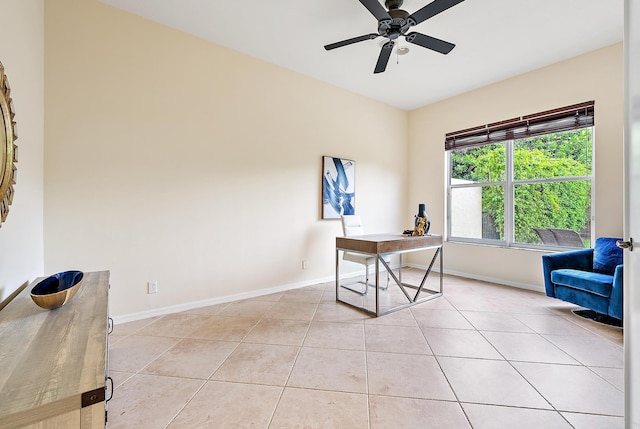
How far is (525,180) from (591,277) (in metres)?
1.63

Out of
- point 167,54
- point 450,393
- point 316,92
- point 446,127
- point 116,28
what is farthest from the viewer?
point 446,127

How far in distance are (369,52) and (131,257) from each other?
333cm

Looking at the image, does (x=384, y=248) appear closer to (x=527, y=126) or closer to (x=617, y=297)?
(x=617, y=297)

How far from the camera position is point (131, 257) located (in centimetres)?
262

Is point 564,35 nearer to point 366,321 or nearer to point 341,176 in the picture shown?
point 341,176

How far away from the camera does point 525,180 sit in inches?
151

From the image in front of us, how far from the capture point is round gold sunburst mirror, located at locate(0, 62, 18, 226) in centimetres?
139

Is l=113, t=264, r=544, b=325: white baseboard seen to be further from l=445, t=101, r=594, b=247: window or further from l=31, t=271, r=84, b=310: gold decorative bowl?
l=31, t=271, r=84, b=310: gold decorative bowl

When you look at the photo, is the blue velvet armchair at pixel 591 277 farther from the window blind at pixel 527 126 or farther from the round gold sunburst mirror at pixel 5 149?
the round gold sunburst mirror at pixel 5 149

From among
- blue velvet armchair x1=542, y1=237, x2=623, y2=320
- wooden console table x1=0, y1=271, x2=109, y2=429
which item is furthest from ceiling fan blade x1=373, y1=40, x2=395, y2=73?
wooden console table x1=0, y1=271, x2=109, y2=429

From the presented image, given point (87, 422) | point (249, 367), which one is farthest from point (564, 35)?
point (87, 422)

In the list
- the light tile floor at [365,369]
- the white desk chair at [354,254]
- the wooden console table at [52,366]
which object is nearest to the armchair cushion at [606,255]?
the light tile floor at [365,369]

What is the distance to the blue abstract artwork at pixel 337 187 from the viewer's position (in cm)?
400

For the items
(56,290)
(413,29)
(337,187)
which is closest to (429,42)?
(413,29)
